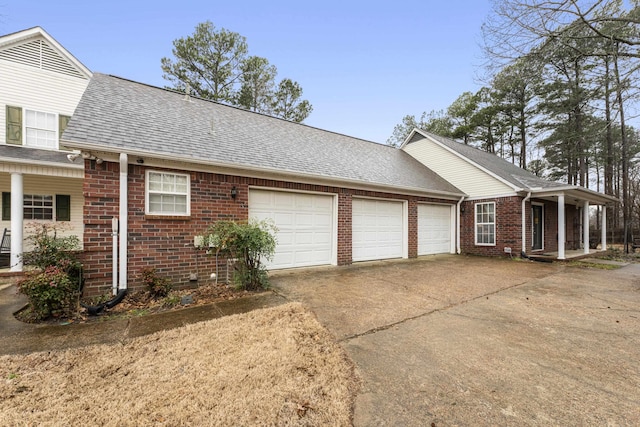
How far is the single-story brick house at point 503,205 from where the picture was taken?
386 inches

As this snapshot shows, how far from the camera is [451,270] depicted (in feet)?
24.6

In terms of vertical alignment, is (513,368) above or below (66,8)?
below

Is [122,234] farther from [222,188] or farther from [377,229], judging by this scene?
[377,229]

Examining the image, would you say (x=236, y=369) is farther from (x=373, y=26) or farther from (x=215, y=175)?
(x=373, y=26)

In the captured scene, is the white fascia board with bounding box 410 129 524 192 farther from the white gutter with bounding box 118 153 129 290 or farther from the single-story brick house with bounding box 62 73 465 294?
the white gutter with bounding box 118 153 129 290

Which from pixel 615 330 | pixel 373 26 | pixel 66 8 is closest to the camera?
pixel 615 330

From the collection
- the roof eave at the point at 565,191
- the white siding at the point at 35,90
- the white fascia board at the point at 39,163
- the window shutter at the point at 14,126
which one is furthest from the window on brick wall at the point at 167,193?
the roof eave at the point at 565,191

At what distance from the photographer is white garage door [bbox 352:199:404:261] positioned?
8.44 meters

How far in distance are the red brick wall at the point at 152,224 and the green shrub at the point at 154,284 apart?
0.37m

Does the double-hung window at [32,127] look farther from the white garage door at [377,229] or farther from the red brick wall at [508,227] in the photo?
the red brick wall at [508,227]

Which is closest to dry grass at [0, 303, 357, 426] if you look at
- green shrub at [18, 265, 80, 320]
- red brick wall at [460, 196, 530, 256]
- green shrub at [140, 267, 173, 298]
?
green shrub at [18, 265, 80, 320]

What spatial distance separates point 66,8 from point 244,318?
36.1ft

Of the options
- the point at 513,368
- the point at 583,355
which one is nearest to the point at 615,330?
the point at 583,355

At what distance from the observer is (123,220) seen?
487 cm
